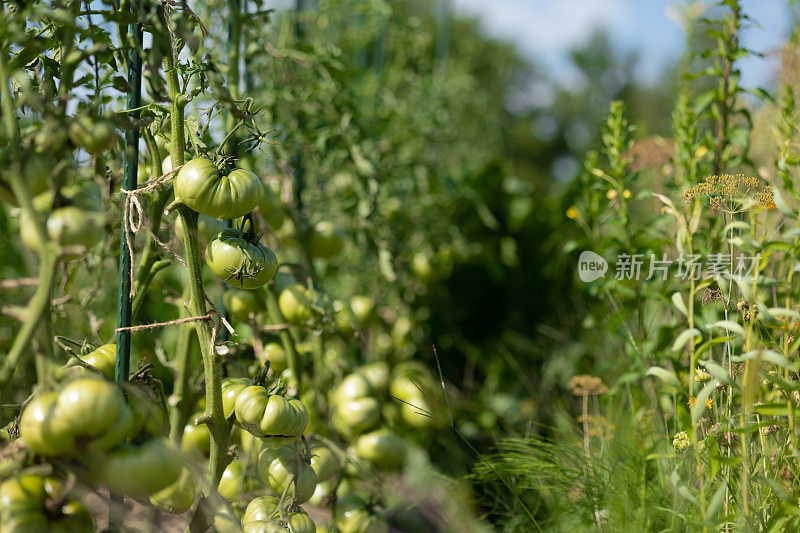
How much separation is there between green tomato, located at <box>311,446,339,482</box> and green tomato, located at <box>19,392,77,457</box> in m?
0.42

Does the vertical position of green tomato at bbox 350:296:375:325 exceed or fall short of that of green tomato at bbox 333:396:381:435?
it exceeds it

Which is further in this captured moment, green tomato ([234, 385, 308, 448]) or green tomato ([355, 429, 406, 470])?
green tomato ([355, 429, 406, 470])

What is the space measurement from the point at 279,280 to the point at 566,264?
60.1 inches

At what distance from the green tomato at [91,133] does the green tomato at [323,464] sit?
0.50m

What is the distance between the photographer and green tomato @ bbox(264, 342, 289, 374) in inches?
41.4

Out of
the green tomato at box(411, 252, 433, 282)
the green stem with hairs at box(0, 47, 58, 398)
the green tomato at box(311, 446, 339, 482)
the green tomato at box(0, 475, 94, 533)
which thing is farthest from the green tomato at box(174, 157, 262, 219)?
the green tomato at box(411, 252, 433, 282)

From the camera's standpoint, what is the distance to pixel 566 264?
91.4 inches

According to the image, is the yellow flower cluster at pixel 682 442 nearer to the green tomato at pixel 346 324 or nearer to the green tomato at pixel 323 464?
the green tomato at pixel 323 464

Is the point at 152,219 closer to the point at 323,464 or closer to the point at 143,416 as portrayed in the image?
the point at 143,416

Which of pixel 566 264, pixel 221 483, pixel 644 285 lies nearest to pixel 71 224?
pixel 221 483

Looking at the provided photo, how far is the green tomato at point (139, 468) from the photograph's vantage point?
0.49 m

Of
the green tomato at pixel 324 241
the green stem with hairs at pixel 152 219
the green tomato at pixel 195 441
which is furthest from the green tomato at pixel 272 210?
the green tomato at pixel 195 441

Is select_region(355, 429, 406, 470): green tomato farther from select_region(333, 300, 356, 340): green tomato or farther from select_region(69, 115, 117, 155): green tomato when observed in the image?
select_region(69, 115, 117, 155): green tomato

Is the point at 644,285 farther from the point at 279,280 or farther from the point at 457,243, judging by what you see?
the point at 457,243
